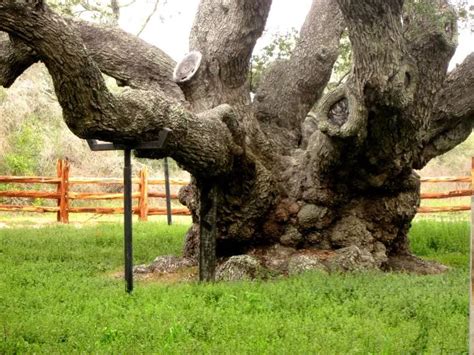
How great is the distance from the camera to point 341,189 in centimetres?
1109

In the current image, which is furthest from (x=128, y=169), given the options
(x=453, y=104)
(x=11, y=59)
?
(x=453, y=104)

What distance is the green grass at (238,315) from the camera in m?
6.04

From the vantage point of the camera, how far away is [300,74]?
479 inches

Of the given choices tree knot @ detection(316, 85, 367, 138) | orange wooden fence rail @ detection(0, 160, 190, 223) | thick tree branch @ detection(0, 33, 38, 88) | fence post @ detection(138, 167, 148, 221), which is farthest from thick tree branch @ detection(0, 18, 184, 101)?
fence post @ detection(138, 167, 148, 221)

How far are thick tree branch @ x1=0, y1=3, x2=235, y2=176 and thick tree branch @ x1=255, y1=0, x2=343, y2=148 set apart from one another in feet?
7.29

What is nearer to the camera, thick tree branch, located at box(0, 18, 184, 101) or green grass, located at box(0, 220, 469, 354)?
green grass, located at box(0, 220, 469, 354)

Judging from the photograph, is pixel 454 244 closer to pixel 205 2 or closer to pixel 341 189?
pixel 341 189

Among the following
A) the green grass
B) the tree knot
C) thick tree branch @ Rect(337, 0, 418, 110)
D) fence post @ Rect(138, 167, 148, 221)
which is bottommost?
the green grass

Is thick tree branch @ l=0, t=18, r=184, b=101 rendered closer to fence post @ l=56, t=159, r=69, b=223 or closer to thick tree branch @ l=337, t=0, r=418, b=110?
thick tree branch @ l=337, t=0, r=418, b=110

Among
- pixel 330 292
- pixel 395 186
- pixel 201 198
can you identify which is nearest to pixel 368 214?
pixel 395 186

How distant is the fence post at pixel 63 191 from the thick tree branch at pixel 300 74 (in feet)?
31.5

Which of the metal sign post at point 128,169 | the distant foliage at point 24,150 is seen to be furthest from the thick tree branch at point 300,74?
the distant foliage at point 24,150

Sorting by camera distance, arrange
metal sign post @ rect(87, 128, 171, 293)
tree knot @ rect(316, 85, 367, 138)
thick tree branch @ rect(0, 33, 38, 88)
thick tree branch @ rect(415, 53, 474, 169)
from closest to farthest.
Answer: metal sign post @ rect(87, 128, 171, 293)
tree knot @ rect(316, 85, 367, 138)
thick tree branch @ rect(0, 33, 38, 88)
thick tree branch @ rect(415, 53, 474, 169)

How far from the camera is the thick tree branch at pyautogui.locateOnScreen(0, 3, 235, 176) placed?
23.1 feet
